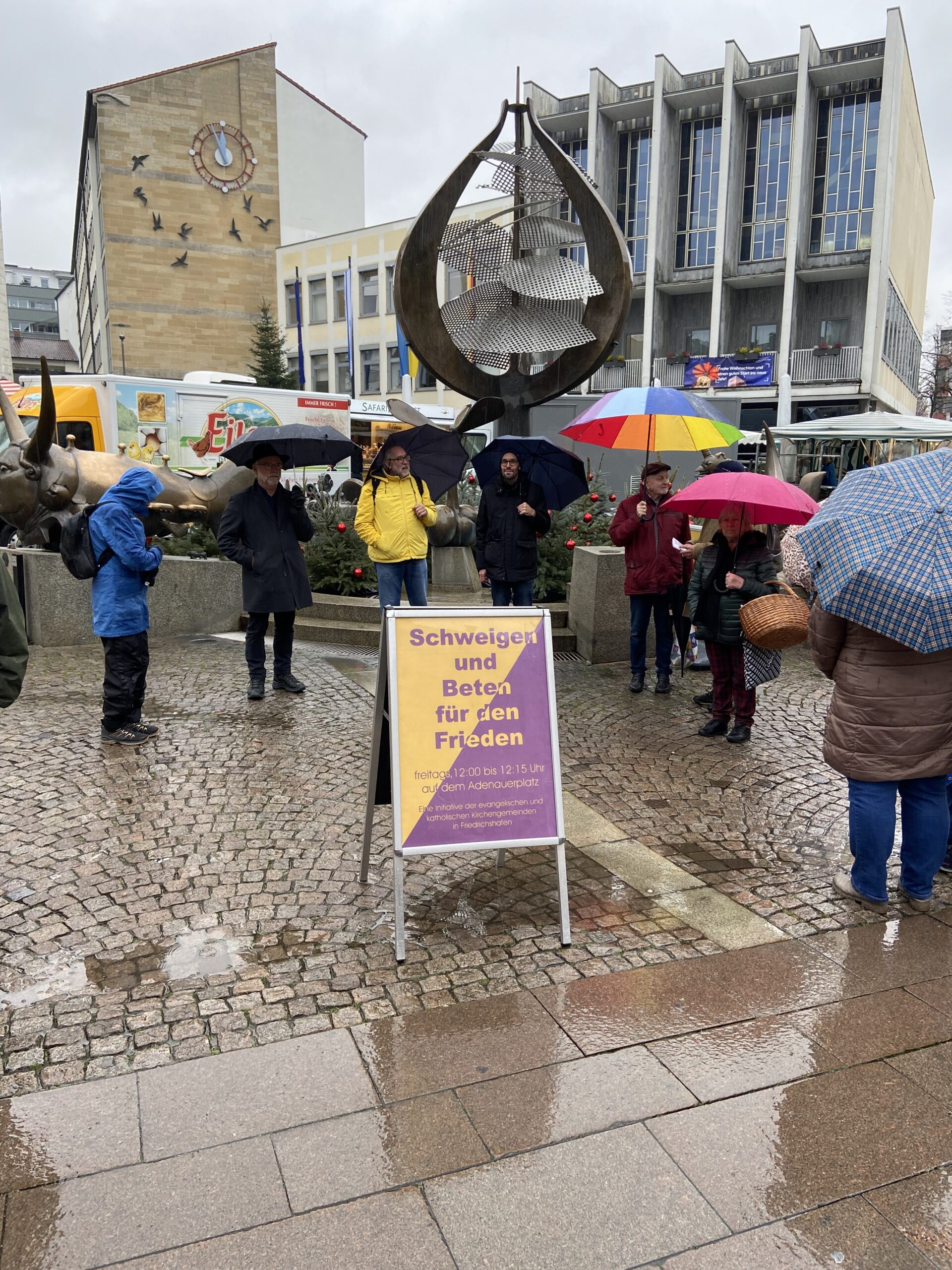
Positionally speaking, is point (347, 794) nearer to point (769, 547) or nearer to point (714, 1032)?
point (714, 1032)

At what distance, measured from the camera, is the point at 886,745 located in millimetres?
3812

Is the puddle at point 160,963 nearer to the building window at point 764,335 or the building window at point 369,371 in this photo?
the building window at point 764,335

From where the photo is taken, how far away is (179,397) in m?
19.5

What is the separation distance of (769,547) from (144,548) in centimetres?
455

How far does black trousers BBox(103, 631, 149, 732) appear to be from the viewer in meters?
6.20

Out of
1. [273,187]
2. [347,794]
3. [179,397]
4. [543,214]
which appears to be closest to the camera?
[347,794]

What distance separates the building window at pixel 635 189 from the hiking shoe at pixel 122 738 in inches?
1442

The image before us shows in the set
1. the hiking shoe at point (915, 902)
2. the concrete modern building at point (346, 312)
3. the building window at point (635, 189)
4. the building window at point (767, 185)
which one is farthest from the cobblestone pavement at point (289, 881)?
the concrete modern building at point (346, 312)

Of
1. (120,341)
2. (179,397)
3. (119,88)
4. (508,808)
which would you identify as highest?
(119,88)

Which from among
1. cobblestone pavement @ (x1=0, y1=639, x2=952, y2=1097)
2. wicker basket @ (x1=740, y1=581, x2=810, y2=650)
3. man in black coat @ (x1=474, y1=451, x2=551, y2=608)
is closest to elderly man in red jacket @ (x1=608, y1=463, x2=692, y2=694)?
man in black coat @ (x1=474, y1=451, x2=551, y2=608)

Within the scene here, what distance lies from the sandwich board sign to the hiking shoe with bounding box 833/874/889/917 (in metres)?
1.38

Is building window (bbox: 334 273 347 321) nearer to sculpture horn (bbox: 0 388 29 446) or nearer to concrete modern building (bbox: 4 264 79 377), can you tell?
concrete modern building (bbox: 4 264 79 377)

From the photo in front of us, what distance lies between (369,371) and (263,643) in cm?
4173

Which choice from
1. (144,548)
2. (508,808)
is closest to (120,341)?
(144,548)
